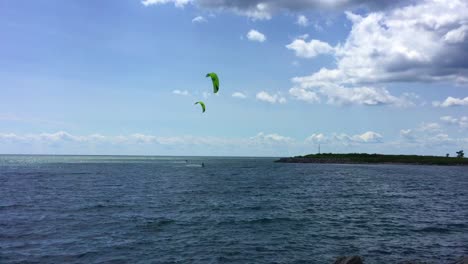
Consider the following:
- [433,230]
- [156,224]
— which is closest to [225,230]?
[156,224]

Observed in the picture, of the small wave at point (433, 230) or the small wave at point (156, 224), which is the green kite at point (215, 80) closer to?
the small wave at point (156, 224)

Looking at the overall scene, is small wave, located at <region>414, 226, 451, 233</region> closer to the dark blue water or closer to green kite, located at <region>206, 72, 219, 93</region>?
the dark blue water

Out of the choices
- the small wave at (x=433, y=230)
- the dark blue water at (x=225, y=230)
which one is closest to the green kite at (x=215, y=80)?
the dark blue water at (x=225, y=230)

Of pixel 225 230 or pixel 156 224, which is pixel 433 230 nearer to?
pixel 225 230

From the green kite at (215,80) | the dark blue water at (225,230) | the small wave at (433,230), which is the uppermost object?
the green kite at (215,80)

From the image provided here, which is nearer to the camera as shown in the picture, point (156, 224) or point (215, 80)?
point (156, 224)

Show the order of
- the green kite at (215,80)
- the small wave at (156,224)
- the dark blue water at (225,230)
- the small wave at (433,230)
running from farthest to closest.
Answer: the green kite at (215,80) < the small wave at (433,230) < the small wave at (156,224) < the dark blue water at (225,230)

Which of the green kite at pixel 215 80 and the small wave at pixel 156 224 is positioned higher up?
the green kite at pixel 215 80

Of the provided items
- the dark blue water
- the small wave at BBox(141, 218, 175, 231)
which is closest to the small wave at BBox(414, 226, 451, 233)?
the dark blue water

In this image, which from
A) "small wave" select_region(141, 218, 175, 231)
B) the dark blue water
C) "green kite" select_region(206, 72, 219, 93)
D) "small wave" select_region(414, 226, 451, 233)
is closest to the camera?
the dark blue water

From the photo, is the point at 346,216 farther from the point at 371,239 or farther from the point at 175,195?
the point at 175,195

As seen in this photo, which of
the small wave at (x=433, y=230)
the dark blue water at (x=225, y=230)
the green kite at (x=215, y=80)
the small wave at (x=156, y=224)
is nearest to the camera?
the dark blue water at (x=225, y=230)

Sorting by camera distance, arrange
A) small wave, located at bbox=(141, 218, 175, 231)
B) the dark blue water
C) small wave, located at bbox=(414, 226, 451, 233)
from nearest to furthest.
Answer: the dark blue water → small wave, located at bbox=(141, 218, 175, 231) → small wave, located at bbox=(414, 226, 451, 233)

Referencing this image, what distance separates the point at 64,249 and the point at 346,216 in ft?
80.3
